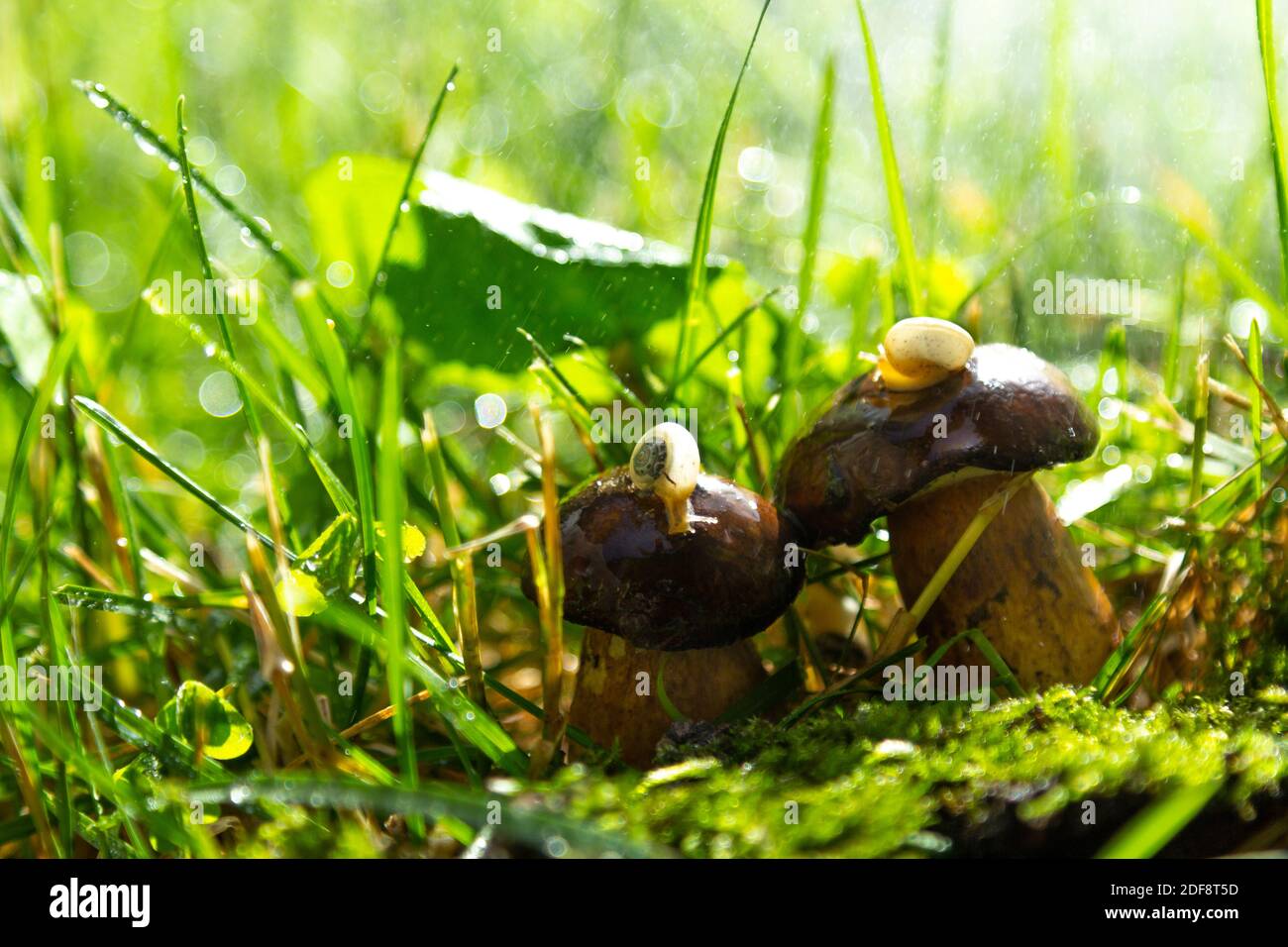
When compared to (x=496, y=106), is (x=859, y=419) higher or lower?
lower

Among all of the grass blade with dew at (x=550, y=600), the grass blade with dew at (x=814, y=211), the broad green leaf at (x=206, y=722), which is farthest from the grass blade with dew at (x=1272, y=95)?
the broad green leaf at (x=206, y=722)

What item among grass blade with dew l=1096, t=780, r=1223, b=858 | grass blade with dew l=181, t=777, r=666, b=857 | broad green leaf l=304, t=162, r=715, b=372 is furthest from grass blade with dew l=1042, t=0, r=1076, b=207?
grass blade with dew l=181, t=777, r=666, b=857

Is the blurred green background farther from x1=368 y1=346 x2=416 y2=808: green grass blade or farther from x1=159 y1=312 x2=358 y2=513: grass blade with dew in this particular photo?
x1=368 y1=346 x2=416 y2=808: green grass blade

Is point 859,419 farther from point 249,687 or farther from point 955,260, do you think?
point 955,260

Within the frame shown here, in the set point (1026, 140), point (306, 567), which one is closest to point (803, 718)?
point (306, 567)

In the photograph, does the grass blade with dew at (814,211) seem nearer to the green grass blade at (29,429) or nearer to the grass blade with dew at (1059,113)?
the grass blade with dew at (1059,113)
